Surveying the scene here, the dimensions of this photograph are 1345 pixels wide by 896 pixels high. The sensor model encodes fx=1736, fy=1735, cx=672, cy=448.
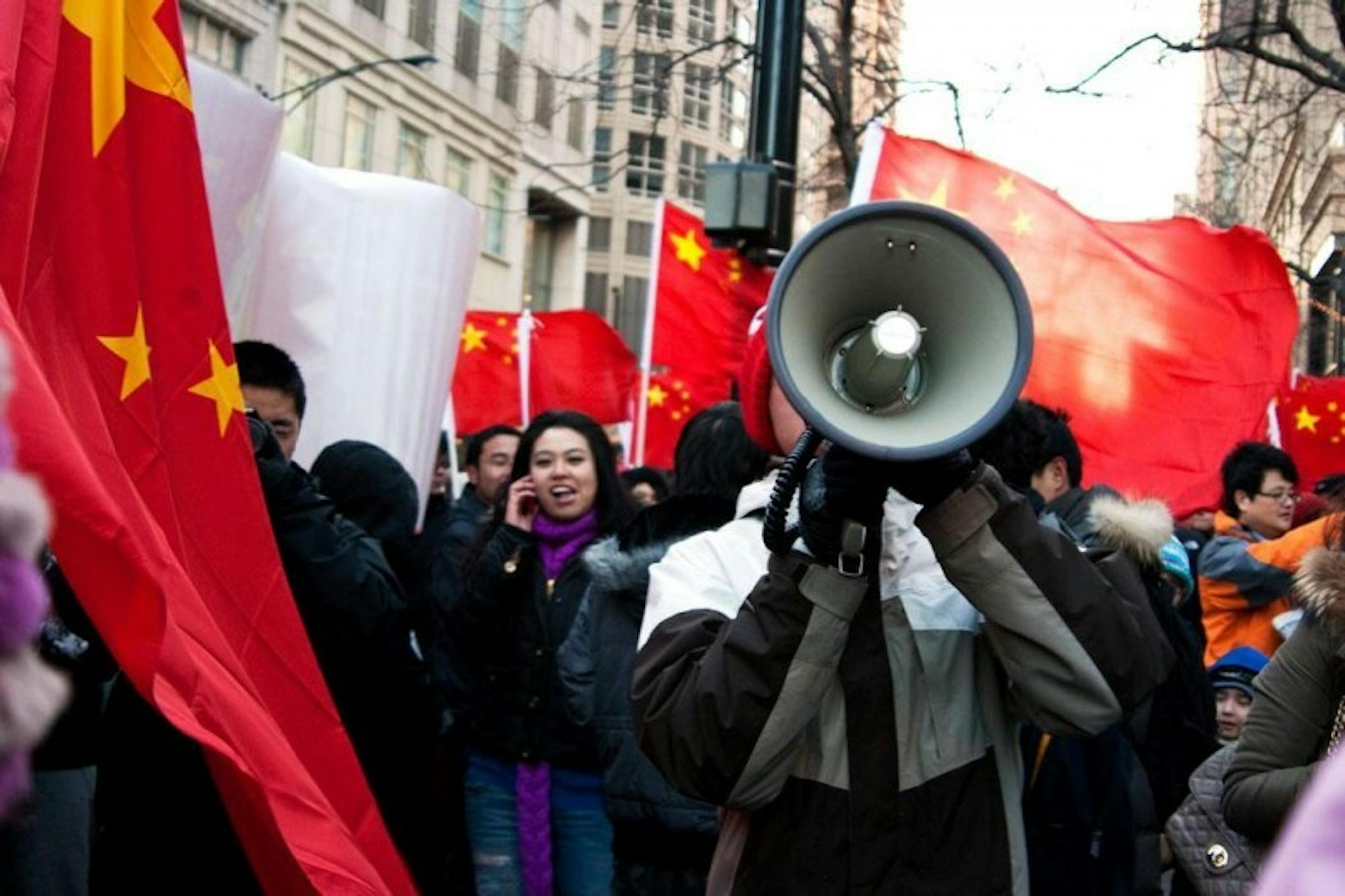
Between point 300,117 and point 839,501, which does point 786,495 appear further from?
point 300,117

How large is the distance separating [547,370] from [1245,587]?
6.63 m

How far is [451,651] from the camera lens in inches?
187

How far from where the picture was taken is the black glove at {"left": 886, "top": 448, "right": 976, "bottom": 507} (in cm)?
237

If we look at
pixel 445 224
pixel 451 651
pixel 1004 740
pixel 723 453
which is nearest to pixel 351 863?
pixel 1004 740

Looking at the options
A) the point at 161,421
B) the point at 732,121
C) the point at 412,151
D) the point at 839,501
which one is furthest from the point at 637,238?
the point at 839,501

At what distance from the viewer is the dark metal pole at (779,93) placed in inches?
284

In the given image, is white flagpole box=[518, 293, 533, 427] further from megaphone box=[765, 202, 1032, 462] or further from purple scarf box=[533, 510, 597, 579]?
megaphone box=[765, 202, 1032, 462]

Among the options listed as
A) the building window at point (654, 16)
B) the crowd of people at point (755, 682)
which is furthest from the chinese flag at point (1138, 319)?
the building window at point (654, 16)

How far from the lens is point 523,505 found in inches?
185

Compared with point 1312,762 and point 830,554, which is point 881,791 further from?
point 1312,762

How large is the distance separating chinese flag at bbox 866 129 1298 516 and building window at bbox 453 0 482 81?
26438 millimetres

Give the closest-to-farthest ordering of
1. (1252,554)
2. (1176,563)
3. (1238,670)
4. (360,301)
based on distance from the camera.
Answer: (1176,563)
(1238,670)
(360,301)
(1252,554)

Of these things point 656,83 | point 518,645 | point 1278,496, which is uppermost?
point 656,83

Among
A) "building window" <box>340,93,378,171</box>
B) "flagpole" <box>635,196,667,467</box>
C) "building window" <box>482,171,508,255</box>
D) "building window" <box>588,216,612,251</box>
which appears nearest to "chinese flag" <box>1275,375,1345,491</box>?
"flagpole" <box>635,196,667,467</box>
